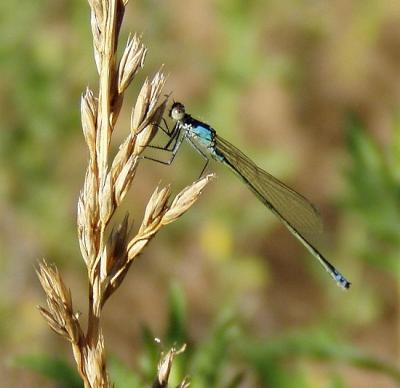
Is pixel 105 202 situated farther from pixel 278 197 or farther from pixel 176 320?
pixel 278 197

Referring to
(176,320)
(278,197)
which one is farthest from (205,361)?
(278,197)

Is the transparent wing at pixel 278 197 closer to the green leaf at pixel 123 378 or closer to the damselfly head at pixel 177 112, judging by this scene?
the damselfly head at pixel 177 112

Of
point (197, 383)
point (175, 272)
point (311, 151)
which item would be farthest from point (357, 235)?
point (197, 383)

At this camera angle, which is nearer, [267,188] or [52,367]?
[52,367]

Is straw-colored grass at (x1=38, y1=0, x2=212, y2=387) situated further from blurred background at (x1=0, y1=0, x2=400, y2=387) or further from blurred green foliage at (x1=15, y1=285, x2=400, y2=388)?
blurred background at (x1=0, y1=0, x2=400, y2=387)

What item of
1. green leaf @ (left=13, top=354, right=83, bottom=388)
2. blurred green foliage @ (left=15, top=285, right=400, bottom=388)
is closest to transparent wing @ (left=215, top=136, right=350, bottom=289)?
blurred green foliage @ (left=15, top=285, right=400, bottom=388)

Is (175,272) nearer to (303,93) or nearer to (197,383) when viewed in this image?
(303,93)

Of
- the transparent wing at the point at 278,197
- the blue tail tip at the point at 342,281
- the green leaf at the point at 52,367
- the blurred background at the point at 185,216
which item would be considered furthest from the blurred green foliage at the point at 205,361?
the blurred background at the point at 185,216

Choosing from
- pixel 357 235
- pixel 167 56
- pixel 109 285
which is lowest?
pixel 109 285
